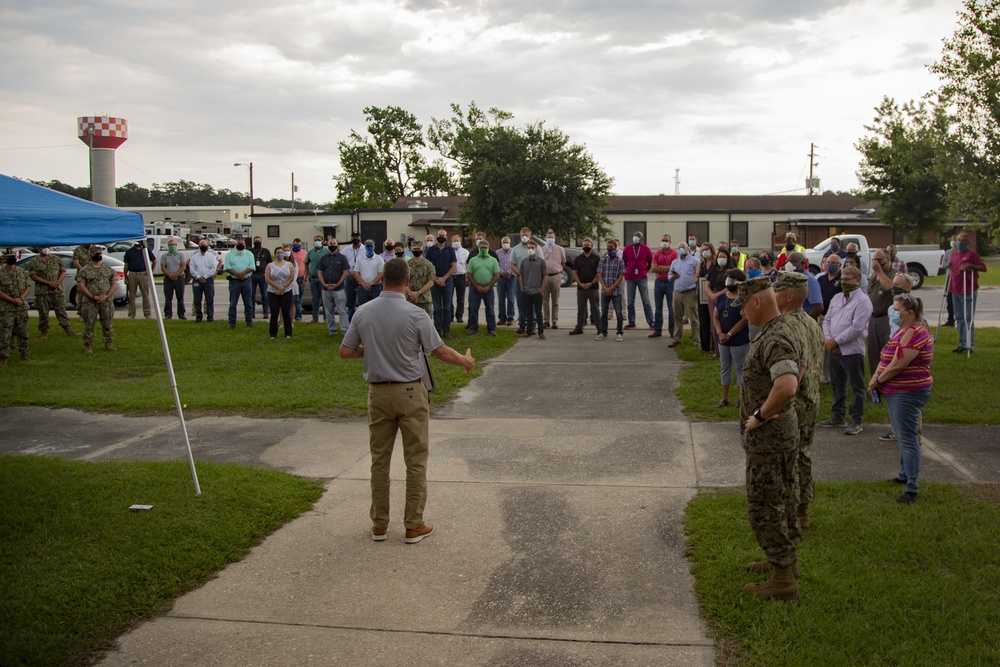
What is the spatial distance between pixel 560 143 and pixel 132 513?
1418 inches

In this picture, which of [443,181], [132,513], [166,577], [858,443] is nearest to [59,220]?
[132,513]

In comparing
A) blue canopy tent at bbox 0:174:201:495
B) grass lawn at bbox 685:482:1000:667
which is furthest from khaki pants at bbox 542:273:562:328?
blue canopy tent at bbox 0:174:201:495

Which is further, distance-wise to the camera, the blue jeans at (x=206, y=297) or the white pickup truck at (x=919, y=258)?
the white pickup truck at (x=919, y=258)

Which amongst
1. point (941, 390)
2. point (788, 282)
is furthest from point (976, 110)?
point (788, 282)

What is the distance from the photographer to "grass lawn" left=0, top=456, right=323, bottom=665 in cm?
442

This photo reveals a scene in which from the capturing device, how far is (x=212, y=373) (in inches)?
488

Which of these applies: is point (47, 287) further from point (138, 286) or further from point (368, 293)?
point (368, 293)

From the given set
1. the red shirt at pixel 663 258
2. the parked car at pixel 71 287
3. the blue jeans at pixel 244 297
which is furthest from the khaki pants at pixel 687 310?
the parked car at pixel 71 287

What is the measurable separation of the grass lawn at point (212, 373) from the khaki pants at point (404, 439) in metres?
4.01

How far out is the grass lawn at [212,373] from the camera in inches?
397

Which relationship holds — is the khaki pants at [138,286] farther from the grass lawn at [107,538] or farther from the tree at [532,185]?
the tree at [532,185]

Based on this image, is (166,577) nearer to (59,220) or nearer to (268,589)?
(268,589)

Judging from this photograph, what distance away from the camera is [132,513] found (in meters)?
6.00

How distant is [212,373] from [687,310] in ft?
25.5
